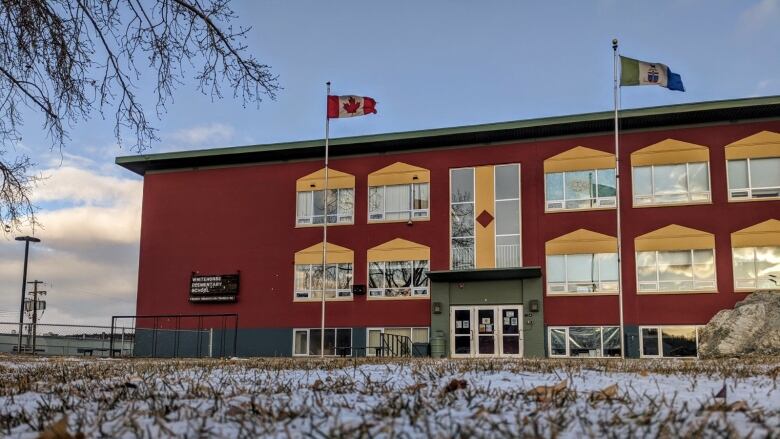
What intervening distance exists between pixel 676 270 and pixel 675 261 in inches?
14.4

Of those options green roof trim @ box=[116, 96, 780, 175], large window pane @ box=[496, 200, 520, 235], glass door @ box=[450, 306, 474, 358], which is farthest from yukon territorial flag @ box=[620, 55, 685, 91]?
glass door @ box=[450, 306, 474, 358]

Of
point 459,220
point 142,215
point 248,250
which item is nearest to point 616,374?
point 459,220

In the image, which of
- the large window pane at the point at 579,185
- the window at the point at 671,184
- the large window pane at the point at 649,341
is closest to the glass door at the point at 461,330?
the large window pane at the point at 579,185

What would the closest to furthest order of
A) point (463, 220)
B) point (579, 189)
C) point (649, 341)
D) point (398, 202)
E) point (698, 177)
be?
→ 1. point (649, 341)
2. point (698, 177)
3. point (579, 189)
4. point (463, 220)
5. point (398, 202)

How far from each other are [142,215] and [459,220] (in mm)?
16857

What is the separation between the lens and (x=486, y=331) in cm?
3152

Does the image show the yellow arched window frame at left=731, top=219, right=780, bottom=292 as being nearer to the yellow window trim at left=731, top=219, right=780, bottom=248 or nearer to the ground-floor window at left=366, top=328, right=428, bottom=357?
the yellow window trim at left=731, top=219, right=780, bottom=248

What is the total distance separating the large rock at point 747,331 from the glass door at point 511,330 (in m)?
7.29

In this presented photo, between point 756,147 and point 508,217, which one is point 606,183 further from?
point 756,147

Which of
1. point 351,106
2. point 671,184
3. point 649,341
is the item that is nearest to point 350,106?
point 351,106

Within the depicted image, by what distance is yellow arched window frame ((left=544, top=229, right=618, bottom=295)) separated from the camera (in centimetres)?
3008

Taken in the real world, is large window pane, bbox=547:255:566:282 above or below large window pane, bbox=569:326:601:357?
above

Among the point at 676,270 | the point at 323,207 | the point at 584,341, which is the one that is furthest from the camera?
the point at 323,207

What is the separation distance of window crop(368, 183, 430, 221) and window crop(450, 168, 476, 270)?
1.30 meters
